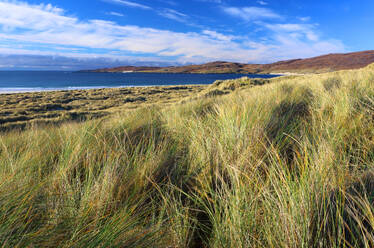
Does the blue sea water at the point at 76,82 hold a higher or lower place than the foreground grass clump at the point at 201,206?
lower

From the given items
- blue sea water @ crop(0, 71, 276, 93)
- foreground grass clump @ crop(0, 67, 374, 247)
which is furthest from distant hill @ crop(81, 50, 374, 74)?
foreground grass clump @ crop(0, 67, 374, 247)

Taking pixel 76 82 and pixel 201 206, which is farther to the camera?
pixel 76 82

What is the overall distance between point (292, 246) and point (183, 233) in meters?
0.56

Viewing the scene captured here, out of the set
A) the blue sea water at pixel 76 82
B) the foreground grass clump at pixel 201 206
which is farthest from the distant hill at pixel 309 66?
the foreground grass clump at pixel 201 206

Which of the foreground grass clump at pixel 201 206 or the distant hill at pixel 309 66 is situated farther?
the distant hill at pixel 309 66

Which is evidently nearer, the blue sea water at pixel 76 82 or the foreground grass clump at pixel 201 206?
the foreground grass clump at pixel 201 206

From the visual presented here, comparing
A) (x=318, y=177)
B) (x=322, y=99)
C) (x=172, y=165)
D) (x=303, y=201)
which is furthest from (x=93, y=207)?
(x=322, y=99)

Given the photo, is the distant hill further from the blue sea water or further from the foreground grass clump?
the foreground grass clump

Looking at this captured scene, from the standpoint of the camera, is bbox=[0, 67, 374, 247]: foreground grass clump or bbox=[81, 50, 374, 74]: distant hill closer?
bbox=[0, 67, 374, 247]: foreground grass clump

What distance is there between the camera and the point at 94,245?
35.8 inches

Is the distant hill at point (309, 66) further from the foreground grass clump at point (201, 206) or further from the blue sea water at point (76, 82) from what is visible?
the foreground grass clump at point (201, 206)

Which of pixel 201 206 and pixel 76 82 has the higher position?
pixel 201 206

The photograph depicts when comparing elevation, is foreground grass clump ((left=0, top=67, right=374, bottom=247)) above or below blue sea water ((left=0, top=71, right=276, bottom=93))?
above

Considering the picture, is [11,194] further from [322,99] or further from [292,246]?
[322,99]
